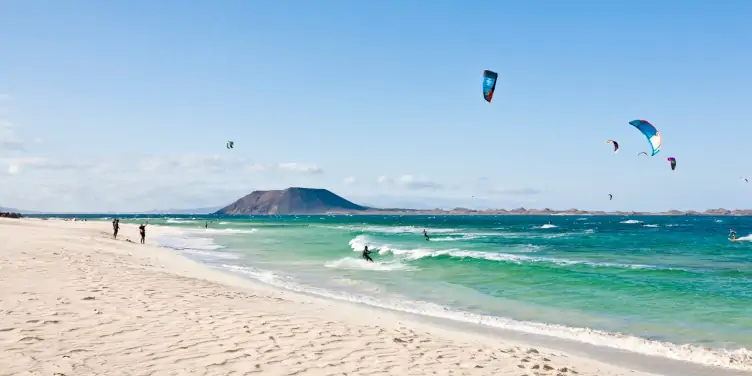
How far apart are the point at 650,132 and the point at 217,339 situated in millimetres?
20589

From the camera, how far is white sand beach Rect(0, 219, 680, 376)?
20.0 ft

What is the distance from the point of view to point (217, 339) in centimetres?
727

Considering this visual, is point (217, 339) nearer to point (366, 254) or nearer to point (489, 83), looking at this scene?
point (489, 83)

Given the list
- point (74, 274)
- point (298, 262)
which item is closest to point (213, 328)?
point (74, 274)

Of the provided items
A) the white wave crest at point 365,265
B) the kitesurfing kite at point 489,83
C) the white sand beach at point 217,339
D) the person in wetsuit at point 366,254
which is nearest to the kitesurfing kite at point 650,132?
the kitesurfing kite at point 489,83

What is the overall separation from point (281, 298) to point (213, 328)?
4.81 m

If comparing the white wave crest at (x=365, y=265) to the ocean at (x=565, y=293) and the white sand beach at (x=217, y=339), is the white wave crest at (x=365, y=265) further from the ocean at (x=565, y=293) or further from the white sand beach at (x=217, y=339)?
the white sand beach at (x=217, y=339)

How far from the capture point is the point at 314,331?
27.3 ft

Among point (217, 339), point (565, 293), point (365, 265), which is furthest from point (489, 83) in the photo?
point (217, 339)

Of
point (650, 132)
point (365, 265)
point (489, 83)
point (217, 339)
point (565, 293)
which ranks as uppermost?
point (489, 83)

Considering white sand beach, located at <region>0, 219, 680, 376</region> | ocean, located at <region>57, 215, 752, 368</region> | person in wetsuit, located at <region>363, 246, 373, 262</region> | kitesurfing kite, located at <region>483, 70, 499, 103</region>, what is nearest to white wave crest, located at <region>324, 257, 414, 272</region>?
ocean, located at <region>57, 215, 752, 368</region>

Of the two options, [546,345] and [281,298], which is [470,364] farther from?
[281,298]

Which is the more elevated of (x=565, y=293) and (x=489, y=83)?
(x=489, y=83)

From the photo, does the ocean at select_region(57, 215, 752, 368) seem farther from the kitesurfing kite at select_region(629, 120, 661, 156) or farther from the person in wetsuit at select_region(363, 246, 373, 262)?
the kitesurfing kite at select_region(629, 120, 661, 156)
